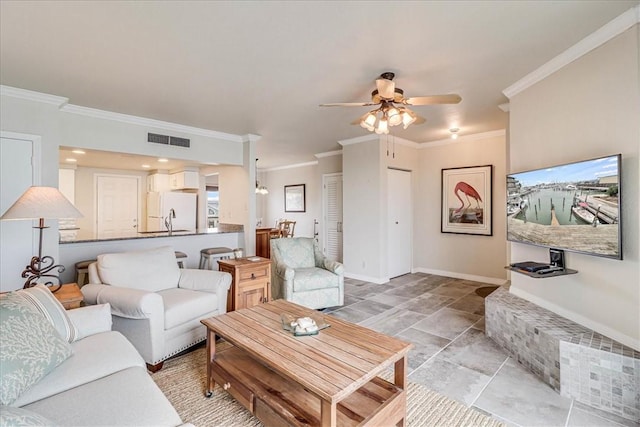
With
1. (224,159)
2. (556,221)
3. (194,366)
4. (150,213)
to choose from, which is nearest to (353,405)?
(194,366)

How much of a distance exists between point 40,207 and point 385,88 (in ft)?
9.16

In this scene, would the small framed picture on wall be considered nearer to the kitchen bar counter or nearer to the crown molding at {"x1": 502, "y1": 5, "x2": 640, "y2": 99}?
the kitchen bar counter

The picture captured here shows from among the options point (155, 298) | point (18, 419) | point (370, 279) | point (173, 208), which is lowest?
point (370, 279)

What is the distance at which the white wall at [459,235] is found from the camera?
4.81 meters

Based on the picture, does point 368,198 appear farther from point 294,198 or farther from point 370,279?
point 294,198

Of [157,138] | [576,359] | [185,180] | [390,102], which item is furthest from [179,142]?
[576,359]

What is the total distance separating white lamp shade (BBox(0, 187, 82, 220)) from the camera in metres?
2.12

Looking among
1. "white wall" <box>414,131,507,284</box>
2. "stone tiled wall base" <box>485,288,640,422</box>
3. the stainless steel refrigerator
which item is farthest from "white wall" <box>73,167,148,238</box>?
"stone tiled wall base" <box>485,288,640,422</box>

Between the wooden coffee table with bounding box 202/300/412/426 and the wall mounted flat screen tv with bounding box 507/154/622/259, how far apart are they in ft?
5.26

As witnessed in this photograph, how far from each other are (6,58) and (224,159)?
2704 mm

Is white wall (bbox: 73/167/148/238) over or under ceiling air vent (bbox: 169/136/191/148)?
under

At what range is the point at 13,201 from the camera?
3.06 meters

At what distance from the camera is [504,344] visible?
2666 mm

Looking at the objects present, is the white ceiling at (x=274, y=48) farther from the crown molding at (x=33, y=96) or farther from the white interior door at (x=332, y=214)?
the white interior door at (x=332, y=214)
